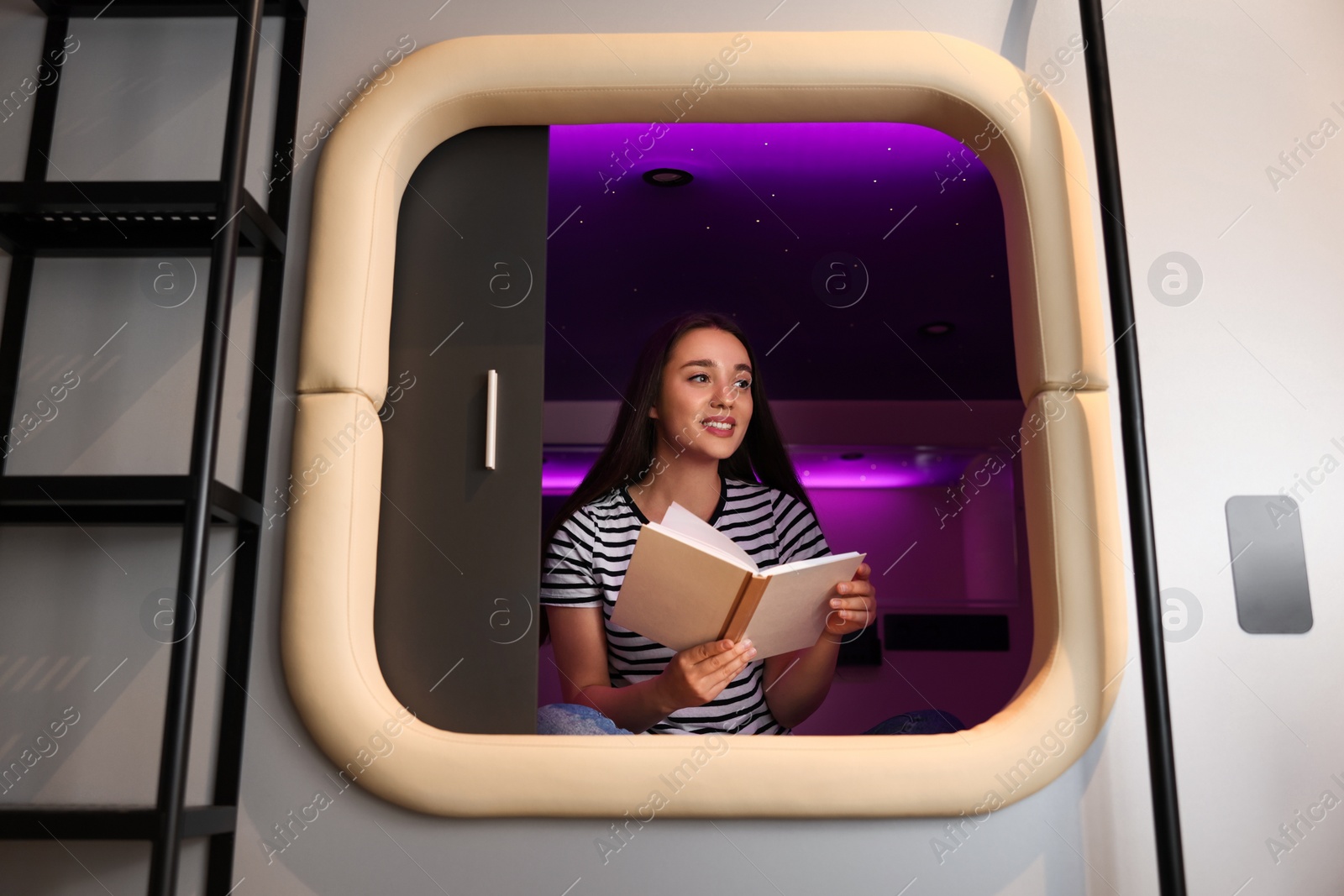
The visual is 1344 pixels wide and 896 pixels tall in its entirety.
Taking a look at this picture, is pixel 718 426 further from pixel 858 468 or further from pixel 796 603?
pixel 858 468

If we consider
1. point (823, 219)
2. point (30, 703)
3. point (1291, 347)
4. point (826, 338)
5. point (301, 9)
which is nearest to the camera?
point (30, 703)

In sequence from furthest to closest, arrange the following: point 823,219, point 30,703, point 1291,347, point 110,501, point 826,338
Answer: point 826,338
point 823,219
point 1291,347
point 30,703
point 110,501

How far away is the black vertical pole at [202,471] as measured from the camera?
1.20 metres

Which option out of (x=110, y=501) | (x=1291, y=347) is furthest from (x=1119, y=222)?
(x=110, y=501)

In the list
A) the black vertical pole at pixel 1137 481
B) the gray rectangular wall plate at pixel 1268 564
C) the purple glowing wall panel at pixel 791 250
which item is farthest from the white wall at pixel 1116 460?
the purple glowing wall panel at pixel 791 250

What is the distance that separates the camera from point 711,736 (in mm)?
1396

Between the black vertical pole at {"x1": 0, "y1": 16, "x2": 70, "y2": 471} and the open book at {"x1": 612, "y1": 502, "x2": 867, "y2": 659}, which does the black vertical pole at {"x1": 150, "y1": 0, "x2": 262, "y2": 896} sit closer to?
the black vertical pole at {"x1": 0, "y1": 16, "x2": 70, "y2": 471}

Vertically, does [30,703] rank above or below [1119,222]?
below

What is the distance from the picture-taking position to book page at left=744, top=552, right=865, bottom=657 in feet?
5.00

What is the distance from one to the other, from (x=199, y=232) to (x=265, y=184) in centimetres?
14

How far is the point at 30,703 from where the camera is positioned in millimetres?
1432

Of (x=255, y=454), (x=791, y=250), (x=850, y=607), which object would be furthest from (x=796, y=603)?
(x=791, y=250)

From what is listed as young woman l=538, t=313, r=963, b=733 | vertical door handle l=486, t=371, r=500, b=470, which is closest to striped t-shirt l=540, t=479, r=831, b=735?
young woman l=538, t=313, r=963, b=733

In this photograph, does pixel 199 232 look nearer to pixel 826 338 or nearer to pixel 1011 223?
pixel 1011 223
